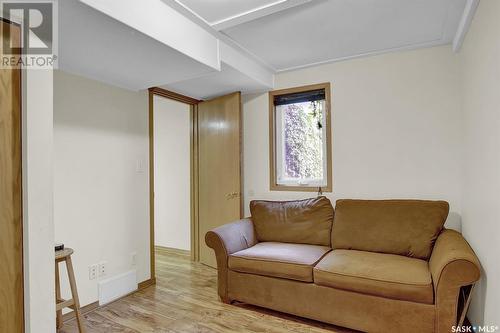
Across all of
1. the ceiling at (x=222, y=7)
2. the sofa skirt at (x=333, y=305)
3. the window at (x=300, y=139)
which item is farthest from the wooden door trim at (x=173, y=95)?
the sofa skirt at (x=333, y=305)

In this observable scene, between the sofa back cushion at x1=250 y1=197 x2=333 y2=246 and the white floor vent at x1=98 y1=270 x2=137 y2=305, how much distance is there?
1300 mm

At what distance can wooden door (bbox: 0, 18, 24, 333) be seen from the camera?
1.44m

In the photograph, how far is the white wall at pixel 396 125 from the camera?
2629mm

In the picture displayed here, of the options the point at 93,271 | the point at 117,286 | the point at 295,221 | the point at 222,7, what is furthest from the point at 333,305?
the point at 222,7

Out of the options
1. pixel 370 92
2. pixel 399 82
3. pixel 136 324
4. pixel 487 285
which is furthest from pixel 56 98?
pixel 487 285

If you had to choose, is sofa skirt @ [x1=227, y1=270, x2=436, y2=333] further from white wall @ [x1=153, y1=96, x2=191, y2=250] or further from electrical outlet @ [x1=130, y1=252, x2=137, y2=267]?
white wall @ [x1=153, y1=96, x2=191, y2=250]

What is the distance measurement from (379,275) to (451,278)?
1.36 feet

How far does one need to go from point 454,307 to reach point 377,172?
1356 millimetres

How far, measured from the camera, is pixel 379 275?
2021 mm

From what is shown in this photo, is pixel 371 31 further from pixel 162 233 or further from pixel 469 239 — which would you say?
pixel 162 233

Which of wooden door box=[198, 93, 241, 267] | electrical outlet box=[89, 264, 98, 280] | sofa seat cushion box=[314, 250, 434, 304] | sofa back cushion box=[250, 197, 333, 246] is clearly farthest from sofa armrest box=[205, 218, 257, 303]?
electrical outlet box=[89, 264, 98, 280]

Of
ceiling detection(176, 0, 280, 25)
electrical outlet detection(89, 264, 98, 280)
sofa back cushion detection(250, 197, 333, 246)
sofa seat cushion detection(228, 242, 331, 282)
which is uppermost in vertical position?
ceiling detection(176, 0, 280, 25)

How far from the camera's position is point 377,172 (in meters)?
2.89

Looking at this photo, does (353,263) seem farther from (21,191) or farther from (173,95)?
(173,95)
